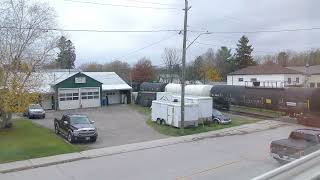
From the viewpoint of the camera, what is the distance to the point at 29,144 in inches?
995

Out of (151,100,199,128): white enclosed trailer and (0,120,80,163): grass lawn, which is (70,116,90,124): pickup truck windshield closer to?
(0,120,80,163): grass lawn

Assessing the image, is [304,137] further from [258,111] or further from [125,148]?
[258,111]

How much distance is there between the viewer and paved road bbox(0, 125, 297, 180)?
17609 mm

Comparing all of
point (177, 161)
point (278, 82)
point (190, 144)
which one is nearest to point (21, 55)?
point (190, 144)

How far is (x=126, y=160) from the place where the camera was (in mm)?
21312

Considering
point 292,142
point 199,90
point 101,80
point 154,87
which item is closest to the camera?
point 292,142

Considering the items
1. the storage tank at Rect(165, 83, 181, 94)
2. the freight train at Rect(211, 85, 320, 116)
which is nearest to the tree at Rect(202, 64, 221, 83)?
the storage tank at Rect(165, 83, 181, 94)

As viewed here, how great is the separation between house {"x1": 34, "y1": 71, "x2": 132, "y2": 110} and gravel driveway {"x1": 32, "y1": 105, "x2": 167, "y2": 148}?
2143mm

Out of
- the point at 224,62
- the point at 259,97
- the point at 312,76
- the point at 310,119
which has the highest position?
the point at 224,62

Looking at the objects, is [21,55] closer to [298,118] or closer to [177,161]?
[177,161]

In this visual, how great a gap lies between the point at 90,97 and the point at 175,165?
111 feet

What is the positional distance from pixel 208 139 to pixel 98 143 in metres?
7.56

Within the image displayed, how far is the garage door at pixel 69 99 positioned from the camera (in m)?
49.0

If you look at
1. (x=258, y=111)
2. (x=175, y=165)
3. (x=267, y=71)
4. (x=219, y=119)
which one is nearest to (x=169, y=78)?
(x=267, y=71)
